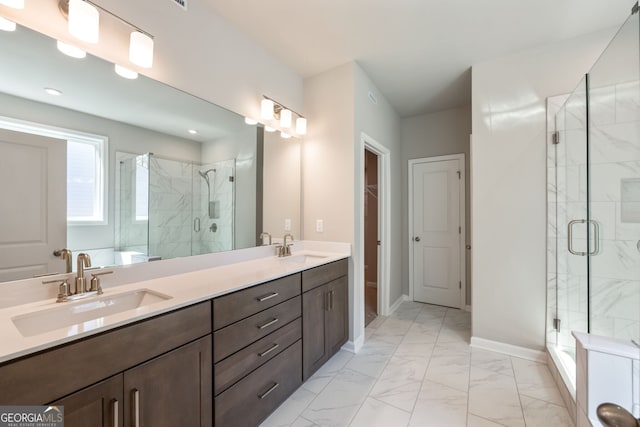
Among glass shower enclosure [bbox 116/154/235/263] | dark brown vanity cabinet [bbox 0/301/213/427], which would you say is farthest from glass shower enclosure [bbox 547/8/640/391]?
glass shower enclosure [bbox 116/154/235/263]

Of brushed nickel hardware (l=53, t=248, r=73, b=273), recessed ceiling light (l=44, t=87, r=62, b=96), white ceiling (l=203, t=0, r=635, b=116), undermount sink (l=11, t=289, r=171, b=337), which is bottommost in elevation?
undermount sink (l=11, t=289, r=171, b=337)

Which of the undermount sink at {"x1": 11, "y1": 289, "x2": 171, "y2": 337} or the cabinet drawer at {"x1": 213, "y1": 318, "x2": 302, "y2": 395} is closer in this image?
the undermount sink at {"x1": 11, "y1": 289, "x2": 171, "y2": 337}

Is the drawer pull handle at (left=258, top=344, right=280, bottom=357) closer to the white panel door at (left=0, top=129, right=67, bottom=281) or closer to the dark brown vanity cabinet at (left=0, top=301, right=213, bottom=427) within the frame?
the dark brown vanity cabinet at (left=0, top=301, right=213, bottom=427)

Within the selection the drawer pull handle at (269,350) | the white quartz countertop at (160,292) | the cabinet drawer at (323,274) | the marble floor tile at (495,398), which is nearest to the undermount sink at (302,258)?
the white quartz countertop at (160,292)

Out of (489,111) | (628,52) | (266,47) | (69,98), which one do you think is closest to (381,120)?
(489,111)

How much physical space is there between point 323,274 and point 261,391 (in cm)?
88

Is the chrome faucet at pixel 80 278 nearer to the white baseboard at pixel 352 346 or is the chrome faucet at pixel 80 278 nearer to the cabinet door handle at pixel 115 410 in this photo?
the cabinet door handle at pixel 115 410

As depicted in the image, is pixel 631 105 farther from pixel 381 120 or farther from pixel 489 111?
pixel 381 120

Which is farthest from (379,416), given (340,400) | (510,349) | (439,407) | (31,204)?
(31,204)

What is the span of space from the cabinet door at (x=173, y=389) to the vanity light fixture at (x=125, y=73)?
4.72 ft

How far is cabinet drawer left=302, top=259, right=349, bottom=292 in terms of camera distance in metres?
1.92

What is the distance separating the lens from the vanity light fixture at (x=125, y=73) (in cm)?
141

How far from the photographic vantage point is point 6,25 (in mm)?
1090

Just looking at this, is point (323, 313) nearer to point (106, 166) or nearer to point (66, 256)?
point (66, 256)
